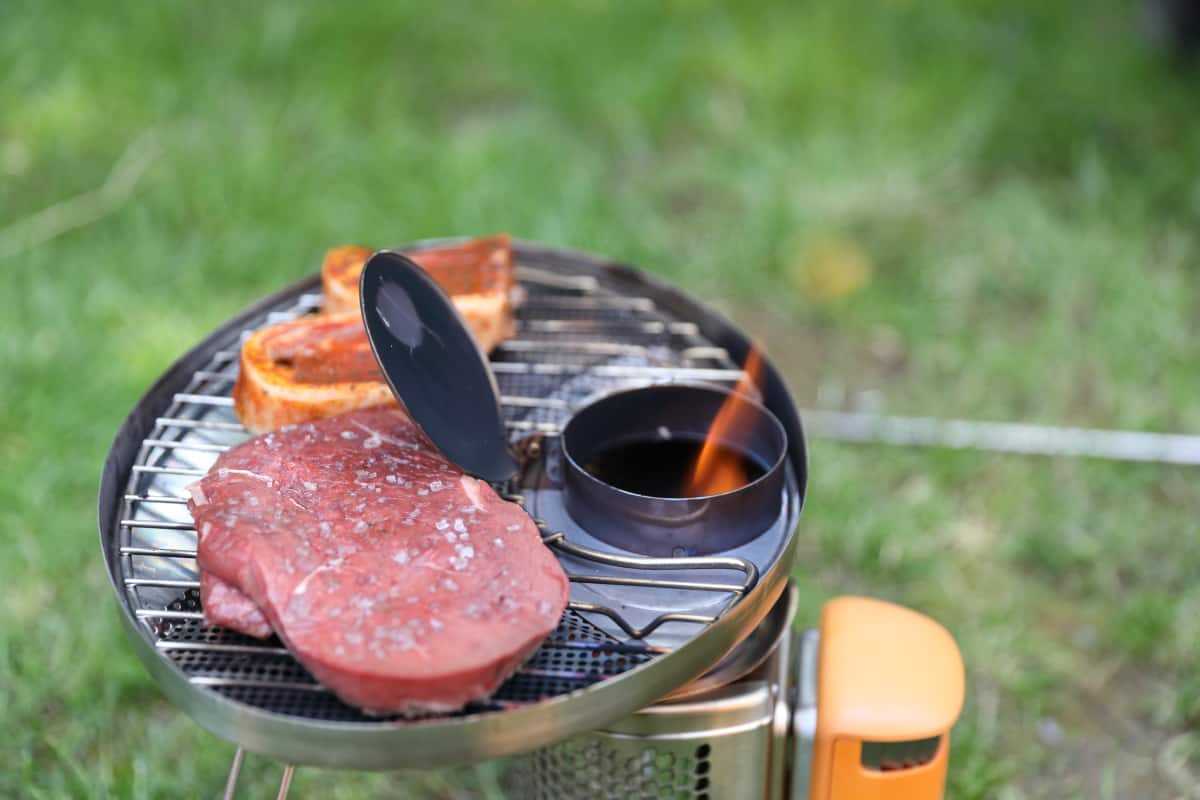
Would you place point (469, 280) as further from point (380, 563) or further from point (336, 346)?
point (380, 563)

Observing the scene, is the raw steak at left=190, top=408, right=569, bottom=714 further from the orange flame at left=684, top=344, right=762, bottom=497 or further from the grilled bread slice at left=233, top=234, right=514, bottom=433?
the orange flame at left=684, top=344, right=762, bottom=497

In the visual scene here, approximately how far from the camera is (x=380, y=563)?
1.76m

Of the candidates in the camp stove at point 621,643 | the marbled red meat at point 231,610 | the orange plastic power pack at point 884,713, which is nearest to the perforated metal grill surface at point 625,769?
the camp stove at point 621,643

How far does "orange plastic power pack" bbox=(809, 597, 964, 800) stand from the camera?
1.99 meters

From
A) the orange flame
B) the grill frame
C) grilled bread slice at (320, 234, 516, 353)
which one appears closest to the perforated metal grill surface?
the grill frame

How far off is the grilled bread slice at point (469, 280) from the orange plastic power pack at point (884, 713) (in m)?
0.98

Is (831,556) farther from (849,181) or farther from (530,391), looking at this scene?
(849,181)

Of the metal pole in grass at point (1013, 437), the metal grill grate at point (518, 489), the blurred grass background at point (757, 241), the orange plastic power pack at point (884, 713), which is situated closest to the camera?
the metal grill grate at point (518, 489)

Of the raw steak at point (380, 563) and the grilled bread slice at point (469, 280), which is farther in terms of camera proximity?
the grilled bread slice at point (469, 280)

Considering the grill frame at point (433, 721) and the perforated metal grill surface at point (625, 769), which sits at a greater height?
the grill frame at point (433, 721)

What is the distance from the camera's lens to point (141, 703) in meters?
2.95

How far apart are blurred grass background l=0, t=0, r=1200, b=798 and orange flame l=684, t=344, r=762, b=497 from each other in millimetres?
1059

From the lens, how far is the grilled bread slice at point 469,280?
97.2 inches

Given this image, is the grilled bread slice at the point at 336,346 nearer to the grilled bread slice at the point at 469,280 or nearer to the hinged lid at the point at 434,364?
the grilled bread slice at the point at 469,280
